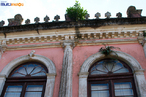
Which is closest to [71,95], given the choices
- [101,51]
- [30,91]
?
[30,91]

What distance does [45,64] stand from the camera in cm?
748

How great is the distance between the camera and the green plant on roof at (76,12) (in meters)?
9.19

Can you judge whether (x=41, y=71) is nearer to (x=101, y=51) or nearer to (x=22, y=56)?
(x=22, y=56)

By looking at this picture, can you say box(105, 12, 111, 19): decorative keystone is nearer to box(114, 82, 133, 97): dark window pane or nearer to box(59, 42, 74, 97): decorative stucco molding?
box(59, 42, 74, 97): decorative stucco molding

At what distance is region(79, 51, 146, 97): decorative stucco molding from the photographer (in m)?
6.28

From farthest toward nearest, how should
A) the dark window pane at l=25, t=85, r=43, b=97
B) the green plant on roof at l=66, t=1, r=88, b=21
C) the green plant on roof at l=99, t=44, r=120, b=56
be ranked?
the green plant on roof at l=66, t=1, r=88, b=21, the green plant on roof at l=99, t=44, r=120, b=56, the dark window pane at l=25, t=85, r=43, b=97

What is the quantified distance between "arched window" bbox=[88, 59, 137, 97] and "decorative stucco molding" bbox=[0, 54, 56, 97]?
1.39 m

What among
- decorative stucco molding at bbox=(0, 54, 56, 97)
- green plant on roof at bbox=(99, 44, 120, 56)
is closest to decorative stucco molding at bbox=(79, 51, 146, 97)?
green plant on roof at bbox=(99, 44, 120, 56)

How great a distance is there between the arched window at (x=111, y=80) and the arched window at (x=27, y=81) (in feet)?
6.15

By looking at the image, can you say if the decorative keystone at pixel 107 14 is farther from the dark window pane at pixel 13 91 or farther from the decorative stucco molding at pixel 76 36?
the dark window pane at pixel 13 91

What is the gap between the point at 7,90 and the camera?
7.18 m

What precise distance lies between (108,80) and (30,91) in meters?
2.93

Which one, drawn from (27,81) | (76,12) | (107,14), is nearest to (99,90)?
(27,81)

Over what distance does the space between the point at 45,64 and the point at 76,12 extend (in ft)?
10.9
